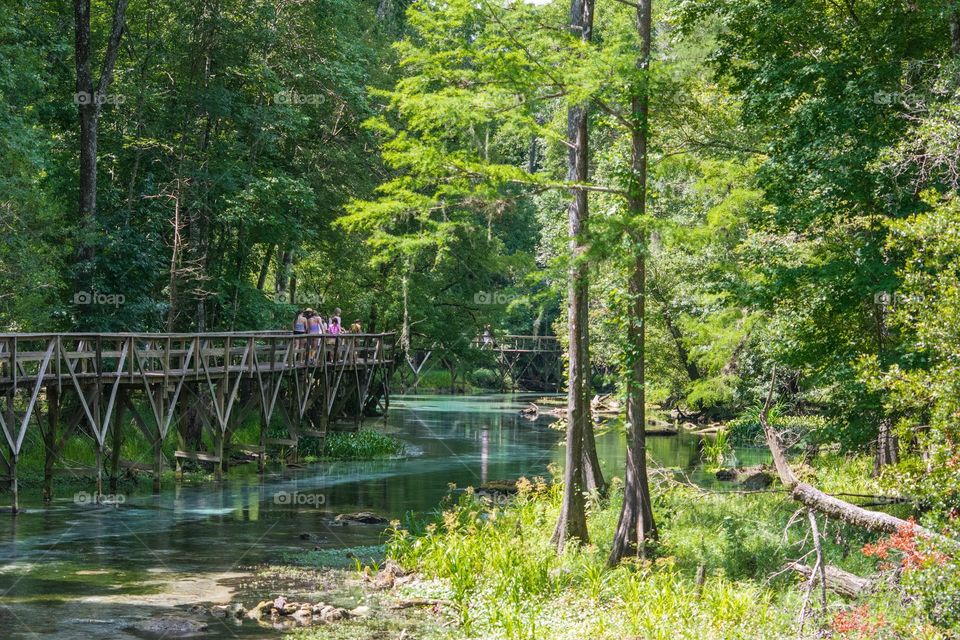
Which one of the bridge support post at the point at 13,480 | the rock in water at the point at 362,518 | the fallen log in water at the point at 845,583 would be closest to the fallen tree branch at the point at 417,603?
the fallen log in water at the point at 845,583

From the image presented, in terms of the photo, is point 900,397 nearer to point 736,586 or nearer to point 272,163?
point 736,586

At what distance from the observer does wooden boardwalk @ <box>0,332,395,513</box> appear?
61.9 feet

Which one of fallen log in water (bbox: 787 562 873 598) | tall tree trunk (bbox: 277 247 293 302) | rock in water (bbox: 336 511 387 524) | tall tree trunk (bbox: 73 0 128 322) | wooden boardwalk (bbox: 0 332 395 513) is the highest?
tall tree trunk (bbox: 73 0 128 322)

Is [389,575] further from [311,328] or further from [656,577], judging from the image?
[311,328]

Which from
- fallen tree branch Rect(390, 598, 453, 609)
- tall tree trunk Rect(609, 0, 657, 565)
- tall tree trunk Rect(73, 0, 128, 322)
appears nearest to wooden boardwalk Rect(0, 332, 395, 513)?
tall tree trunk Rect(73, 0, 128, 322)

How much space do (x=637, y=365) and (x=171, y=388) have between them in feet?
37.9

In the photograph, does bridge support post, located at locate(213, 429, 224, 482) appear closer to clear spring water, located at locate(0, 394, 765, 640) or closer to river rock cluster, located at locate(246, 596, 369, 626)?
clear spring water, located at locate(0, 394, 765, 640)

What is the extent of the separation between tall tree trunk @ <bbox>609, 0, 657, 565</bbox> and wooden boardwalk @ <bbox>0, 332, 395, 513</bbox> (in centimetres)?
1016

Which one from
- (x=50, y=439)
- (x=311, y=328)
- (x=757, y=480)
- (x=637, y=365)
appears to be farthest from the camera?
(x=311, y=328)

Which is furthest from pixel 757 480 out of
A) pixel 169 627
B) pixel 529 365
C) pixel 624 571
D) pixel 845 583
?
pixel 529 365

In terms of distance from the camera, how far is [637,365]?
14.0 meters

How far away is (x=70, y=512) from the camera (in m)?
18.5

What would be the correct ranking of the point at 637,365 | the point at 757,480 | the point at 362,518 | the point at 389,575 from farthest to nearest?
the point at 757,480, the point at 362,518, the point at 389,575, the point at 637,365

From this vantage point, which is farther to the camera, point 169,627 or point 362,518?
point 362,518
